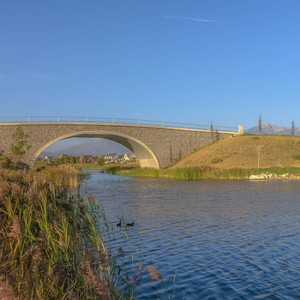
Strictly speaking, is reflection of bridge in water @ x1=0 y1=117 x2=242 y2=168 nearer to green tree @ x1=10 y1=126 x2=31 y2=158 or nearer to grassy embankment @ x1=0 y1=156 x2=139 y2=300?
green tree @ x1=10 y1=126 x2=31 y2=158

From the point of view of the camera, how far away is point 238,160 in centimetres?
5878

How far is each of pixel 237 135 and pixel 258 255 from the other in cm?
6818

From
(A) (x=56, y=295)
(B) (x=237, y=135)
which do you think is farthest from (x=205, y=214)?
(B) (x=237, y=135)

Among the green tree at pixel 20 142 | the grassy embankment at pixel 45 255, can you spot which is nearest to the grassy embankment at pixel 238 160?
the green tree at pixel 20 142

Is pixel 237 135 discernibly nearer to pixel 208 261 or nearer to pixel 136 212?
pixel 136 212

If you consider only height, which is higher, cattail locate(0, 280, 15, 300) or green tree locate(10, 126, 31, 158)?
green tree locate(10, 126, 31, 158)

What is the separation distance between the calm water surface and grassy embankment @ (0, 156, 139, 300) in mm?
1397

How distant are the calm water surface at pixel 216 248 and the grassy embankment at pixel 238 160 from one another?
77.8 ft

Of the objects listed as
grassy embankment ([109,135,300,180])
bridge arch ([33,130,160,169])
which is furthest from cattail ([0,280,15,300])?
bridge arch ([33,130,160,169])

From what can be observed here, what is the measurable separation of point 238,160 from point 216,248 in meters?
49.5

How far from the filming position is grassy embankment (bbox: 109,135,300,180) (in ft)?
144

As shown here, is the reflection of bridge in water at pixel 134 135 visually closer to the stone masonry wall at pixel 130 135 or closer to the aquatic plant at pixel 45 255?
the stone masonry wall at pixel 130 135

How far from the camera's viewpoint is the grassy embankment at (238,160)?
43844 millimetres

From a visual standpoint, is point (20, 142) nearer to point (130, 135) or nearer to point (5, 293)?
point (130, 135)
